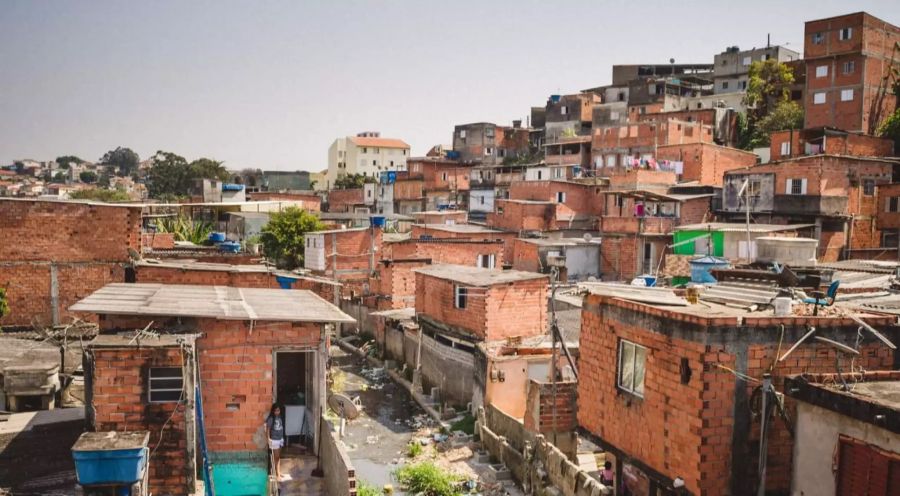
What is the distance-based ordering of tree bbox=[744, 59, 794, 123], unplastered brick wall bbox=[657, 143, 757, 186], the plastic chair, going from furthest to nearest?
tree bbox=[744, 59, 794, 123], unplastered brick wall bbox=[657, 143, 757, 186], the plastic chair

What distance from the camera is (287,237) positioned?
38062mm

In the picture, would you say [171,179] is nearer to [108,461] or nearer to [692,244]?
[692,244]

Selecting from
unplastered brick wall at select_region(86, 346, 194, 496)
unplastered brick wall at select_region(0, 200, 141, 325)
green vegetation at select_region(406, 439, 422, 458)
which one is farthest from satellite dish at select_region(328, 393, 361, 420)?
unplastered brick wall at select_region(86, 346, 194, 496)

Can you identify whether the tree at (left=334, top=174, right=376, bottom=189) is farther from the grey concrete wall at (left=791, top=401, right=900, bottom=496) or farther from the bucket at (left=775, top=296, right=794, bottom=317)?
the grey concrete wall at (left=791, top=401, right=900, bottom=496)

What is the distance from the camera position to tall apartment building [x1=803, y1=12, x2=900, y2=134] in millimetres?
41469

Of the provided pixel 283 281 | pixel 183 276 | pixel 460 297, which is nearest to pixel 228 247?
pixel 283 281

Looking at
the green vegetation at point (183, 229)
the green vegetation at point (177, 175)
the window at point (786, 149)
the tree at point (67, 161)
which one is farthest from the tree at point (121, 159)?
the window at point (786, 149)

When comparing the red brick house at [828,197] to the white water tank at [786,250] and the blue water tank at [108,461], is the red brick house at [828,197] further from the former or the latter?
the blue water tank at [108,461]

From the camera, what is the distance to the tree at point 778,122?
45.4 metres

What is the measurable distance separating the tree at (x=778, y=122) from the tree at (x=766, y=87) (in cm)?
153

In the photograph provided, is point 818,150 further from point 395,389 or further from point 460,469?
point 460,469

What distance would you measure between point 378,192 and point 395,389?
38.3 metres

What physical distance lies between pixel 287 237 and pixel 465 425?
888 inches

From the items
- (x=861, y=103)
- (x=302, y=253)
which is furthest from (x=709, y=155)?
(x=302, y=253)
